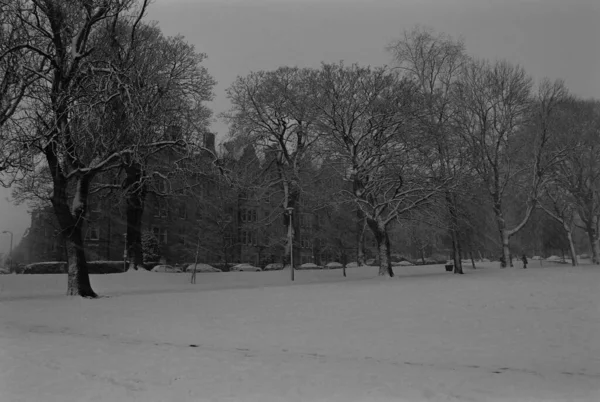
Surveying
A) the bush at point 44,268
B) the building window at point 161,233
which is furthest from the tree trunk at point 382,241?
the building window at point 161,233

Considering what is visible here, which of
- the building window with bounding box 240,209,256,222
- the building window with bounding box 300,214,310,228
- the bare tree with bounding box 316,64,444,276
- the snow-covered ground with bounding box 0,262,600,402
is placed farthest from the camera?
the building window with bounding box 240,209,256,222

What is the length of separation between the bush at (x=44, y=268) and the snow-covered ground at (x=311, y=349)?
69.6ft

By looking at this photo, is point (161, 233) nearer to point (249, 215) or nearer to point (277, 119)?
point (249, 215)

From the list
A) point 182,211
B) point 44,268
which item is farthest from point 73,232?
point 182,211

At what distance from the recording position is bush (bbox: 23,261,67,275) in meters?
34.9

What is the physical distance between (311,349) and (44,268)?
110ft

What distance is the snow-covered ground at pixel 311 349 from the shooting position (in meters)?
5.95

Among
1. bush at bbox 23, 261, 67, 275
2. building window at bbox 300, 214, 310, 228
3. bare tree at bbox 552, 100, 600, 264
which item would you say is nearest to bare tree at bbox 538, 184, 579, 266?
bare tree at bbox 552, 100, 600, 264

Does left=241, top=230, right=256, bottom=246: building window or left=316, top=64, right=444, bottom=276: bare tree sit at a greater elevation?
left=316, top=64, right=444, bottom=276: bare tree

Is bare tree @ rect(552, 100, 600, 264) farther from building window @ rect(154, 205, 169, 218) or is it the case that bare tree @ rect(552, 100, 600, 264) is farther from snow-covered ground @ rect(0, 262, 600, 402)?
building window @ rect(154, 205, 169, 218)

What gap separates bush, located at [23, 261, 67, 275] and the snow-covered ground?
69.6ft

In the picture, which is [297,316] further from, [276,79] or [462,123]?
[276,79]

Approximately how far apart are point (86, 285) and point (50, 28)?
10025 millimetres

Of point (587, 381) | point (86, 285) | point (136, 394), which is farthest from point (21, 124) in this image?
point (587, 381)
